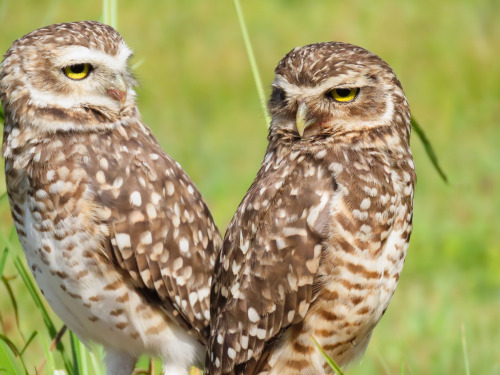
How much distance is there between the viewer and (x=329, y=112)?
3.08 m

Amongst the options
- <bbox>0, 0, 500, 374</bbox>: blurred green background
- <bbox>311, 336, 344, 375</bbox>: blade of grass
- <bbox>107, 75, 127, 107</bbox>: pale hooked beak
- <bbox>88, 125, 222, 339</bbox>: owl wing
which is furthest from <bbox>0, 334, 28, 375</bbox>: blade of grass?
<bbox>0, 0, 500, 374</bbox>: blurred green background

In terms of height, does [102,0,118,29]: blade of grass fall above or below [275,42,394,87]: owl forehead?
above

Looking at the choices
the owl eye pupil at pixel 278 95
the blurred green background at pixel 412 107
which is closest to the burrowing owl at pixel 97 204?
the owl eye pupil at pixel 278 95

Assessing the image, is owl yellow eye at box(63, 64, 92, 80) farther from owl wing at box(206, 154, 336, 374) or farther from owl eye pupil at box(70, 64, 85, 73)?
owl wing at box(206, 154, 336, 374)

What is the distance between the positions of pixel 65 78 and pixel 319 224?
3.37 ft

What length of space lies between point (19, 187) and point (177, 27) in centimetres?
796

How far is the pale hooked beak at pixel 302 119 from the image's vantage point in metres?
3.04

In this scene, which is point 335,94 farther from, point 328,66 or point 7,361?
point 7,361

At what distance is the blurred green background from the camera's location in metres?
6.08

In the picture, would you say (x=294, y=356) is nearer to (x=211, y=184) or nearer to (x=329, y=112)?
(x=329, y=112)

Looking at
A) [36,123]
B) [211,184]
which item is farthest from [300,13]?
[36,123]

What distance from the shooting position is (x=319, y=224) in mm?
3023

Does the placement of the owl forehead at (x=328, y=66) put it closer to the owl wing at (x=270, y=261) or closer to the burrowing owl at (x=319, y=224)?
the burrowing owl at (x=319, y=224)

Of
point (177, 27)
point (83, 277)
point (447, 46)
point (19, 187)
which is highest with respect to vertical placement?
point (19, 187)
